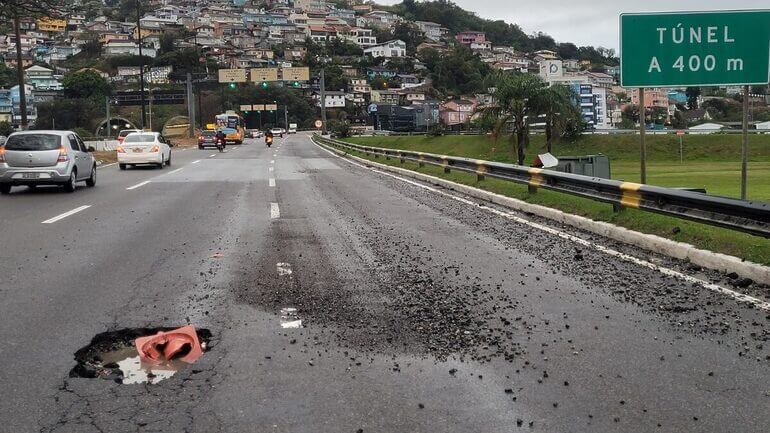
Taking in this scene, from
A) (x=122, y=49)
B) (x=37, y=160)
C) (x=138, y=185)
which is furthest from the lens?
(x=122, y=49)

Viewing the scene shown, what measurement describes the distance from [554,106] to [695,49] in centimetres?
2502

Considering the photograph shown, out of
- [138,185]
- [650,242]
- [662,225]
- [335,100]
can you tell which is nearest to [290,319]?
[650,242]

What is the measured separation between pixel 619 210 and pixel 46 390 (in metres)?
9.29

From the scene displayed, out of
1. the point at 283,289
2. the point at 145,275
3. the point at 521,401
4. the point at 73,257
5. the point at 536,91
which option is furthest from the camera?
the point at 536,91

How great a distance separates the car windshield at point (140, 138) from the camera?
99.9ft

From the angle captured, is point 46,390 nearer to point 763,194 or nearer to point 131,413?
point 131,413

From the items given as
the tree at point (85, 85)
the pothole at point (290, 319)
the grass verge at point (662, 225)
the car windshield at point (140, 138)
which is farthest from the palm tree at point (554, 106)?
the tree at point (85, 85)

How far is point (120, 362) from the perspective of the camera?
5016 millimetres

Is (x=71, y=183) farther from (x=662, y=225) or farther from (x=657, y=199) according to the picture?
(x=662, y=225)

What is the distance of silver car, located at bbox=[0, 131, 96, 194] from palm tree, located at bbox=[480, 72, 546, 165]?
2219cm

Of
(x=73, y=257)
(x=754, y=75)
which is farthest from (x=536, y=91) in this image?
(x=73, y=257)

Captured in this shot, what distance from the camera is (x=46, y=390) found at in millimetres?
4422

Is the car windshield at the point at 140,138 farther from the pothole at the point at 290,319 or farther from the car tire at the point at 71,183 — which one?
the pothole at the point at 290,319

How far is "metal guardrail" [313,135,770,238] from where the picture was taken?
27.2 feet
